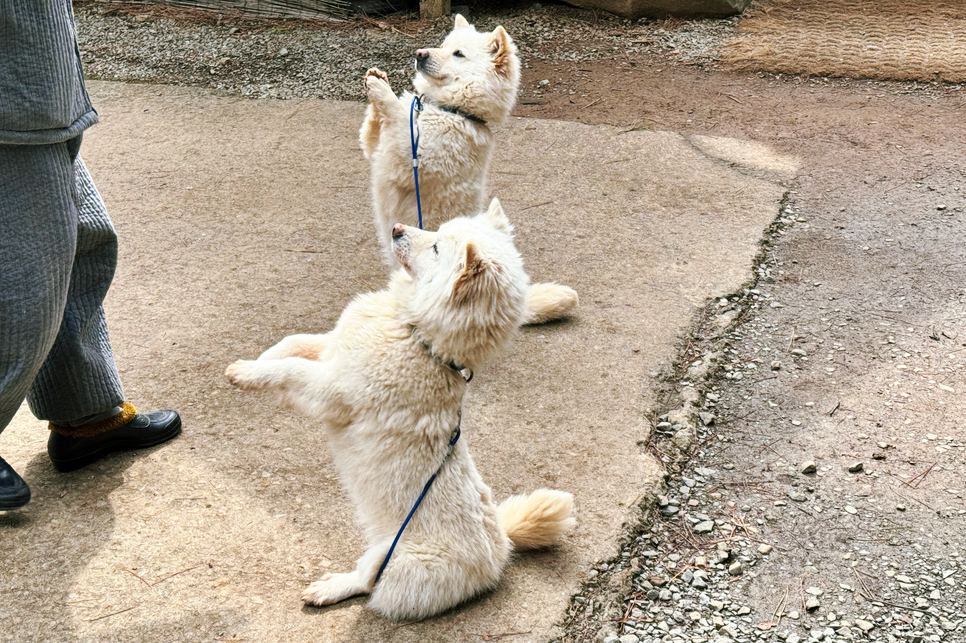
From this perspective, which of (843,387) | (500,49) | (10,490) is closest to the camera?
(10,490)

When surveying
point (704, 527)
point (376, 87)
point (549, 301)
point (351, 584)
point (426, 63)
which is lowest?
point (704, 527)

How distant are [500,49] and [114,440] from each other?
2.42 m

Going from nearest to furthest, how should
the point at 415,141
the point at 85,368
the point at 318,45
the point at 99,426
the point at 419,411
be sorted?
the point at 419,411 → the point at 85,368 → the point at 99,426 → the point at 415,141 → the point at 318,45

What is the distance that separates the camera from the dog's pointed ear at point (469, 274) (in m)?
2.50

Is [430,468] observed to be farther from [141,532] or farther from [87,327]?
[87,327]

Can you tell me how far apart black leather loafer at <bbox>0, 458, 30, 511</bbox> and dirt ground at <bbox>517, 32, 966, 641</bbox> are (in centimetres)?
181

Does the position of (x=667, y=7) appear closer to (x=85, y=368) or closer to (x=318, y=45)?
(x=318, y=45)

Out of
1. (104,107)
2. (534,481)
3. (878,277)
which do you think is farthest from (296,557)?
(104,107)

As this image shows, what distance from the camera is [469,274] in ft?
8.21

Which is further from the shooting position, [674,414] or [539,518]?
[674,414]

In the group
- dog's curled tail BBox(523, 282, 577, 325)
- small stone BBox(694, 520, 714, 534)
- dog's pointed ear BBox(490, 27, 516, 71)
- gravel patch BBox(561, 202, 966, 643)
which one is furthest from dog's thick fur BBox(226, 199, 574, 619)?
dog's pointed ear BBox(490, 27, 516, 71)

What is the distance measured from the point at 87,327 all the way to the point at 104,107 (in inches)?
173

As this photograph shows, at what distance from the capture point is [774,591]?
9.02ft

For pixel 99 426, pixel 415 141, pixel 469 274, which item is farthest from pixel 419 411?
pixel 415 141
